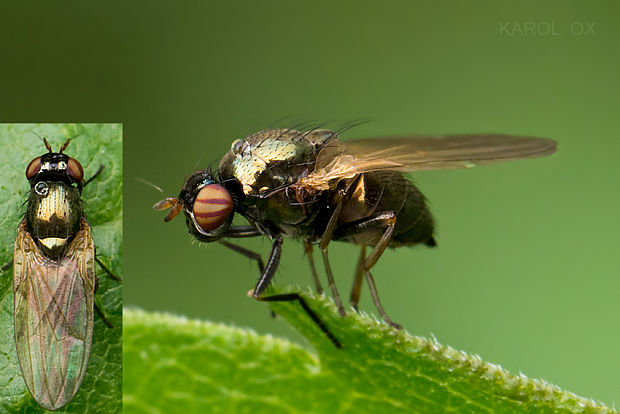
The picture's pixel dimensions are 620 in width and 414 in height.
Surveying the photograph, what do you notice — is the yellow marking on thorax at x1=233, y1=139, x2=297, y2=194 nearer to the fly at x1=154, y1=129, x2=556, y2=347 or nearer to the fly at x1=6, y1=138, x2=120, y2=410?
the fly at x1=154, y1=129, x2=556, y2=347

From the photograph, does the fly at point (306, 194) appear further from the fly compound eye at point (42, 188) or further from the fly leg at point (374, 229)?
the fly compound eye at point (42, 188)

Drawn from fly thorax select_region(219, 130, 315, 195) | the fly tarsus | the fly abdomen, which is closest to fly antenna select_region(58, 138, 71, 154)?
fly thorax select_region(219, 130, 315, 195)

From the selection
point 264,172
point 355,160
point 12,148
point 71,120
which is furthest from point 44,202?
point 71,120

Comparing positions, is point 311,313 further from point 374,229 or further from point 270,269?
point 374,229

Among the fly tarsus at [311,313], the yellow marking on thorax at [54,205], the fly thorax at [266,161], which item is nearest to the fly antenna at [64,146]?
the yellow marking on thorax at [54,205]

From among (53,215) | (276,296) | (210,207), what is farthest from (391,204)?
(53,215)

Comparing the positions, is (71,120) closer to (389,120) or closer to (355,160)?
(389,120)

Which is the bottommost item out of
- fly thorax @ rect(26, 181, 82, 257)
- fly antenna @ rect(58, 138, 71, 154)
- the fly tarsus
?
the fly tarsus
